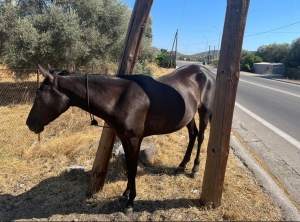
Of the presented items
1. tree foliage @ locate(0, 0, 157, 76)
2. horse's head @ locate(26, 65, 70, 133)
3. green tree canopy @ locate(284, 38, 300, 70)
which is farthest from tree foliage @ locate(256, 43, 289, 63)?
horse's head @ locate(26, 65, 70, 133)

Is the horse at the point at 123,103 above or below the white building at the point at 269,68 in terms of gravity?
below

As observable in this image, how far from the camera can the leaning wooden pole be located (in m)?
3.09

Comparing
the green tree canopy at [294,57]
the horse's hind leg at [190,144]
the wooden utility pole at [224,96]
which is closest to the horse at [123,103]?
the wooden utility pole at [224,96]

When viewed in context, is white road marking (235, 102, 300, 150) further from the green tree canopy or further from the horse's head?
the green tree canopy

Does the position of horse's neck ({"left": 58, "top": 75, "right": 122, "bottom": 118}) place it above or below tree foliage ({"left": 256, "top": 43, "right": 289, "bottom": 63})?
below

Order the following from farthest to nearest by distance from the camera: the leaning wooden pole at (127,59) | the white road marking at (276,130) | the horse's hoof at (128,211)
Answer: the white road marking at (276,130), the leaning wooden pole at (127,59), the horse's hoof at (128,211)

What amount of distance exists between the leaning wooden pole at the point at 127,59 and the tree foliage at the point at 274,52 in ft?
175

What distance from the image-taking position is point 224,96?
2.65 m

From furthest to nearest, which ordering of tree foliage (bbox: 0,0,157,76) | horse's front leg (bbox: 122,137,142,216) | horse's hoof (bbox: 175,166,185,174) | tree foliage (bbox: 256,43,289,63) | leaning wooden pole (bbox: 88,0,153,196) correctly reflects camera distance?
tree foliage (bbox: 256,43,289,63), tree foliage (bbox: 0,0,157,76), horse's hoof (bbox: 175,166,185,174), leaning wooden pole (bbox: 88,0,153,196), horse's front leg (bbox: 122,137,142,216)

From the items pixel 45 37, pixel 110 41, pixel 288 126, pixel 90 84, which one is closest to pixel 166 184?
pixel 90 84

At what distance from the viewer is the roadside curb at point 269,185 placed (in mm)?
2799

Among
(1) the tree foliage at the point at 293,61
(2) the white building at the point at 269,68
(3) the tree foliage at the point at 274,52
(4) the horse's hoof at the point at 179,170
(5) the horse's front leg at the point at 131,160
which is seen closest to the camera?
(5) the horse's front leg at the point at 131,160

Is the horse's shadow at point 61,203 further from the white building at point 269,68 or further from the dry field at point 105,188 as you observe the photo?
the white building at point 269,68

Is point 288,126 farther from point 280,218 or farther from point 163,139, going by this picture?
point 280,218
